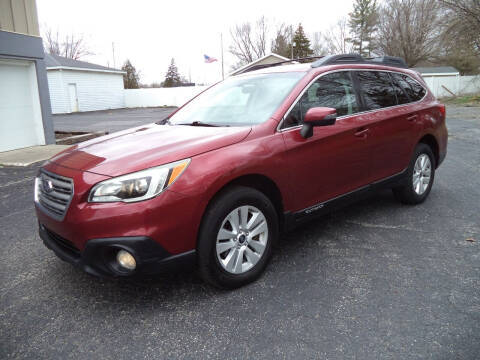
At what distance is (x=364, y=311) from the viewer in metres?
2.71

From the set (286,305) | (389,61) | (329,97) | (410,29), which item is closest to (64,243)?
(286,305)

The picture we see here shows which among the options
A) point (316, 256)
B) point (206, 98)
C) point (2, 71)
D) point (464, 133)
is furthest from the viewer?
point (464, 133)

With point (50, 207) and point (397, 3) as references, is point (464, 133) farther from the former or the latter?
point (397, 3)

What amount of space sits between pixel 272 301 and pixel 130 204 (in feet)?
4.06

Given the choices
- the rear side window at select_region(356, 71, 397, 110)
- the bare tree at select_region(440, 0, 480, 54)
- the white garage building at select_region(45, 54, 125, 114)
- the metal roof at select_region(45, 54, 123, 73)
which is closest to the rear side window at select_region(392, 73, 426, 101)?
the rear side window at select_region(356, 71, 397, 110)

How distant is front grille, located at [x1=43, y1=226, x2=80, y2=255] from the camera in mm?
2709

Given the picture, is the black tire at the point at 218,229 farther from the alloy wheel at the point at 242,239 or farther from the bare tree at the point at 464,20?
the bare tree at the point at 464,20

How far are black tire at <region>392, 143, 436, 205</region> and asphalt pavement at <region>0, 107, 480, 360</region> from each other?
0.67 m

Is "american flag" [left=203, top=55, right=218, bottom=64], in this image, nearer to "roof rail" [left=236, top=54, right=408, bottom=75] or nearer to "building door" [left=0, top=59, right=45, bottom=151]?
"building door" [left=0, top=59, right=45, bottom=151]

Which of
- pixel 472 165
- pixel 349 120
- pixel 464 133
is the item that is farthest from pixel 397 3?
pixel 349 120

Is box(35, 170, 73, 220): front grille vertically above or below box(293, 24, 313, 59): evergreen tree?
below

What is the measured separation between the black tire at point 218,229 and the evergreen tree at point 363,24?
56361 millimetres

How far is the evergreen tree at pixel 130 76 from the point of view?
162 feet

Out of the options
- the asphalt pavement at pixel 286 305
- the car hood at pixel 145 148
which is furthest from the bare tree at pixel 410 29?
the car hood at pixel 145 148
